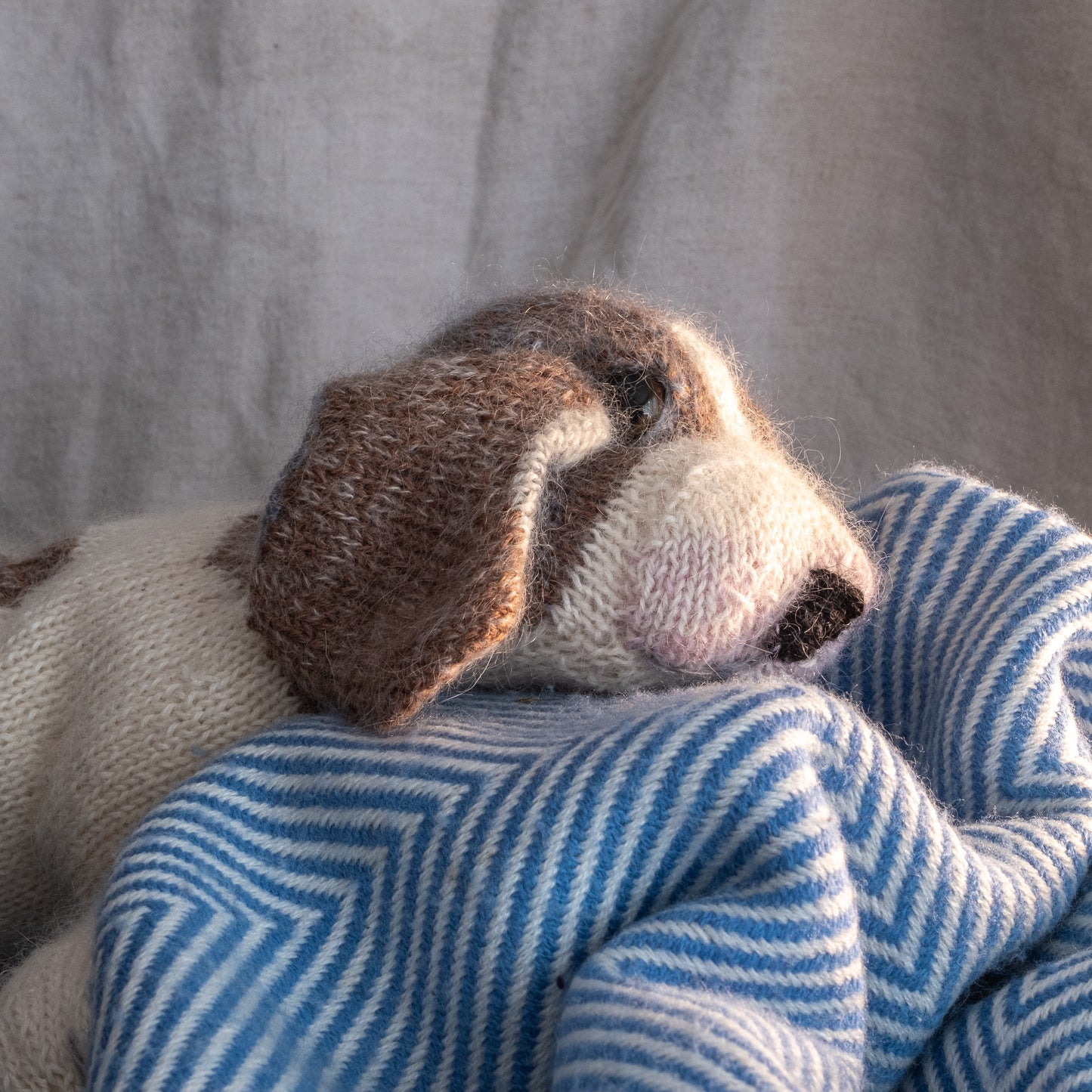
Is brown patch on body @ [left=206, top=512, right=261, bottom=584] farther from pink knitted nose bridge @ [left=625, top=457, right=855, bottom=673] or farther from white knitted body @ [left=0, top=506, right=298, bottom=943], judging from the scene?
pink knitted nose bridge @ [left=625, top=457, right=855, bottom=673]

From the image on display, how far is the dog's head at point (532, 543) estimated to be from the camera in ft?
1.30

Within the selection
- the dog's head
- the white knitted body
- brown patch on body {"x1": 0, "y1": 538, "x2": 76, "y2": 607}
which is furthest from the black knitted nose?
brown patch on body {"x1": 0, "y1": 538, "x2": 76, "y2": 607}

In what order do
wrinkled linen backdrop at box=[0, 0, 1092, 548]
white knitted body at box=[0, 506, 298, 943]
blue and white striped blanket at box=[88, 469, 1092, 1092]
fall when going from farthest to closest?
wrinkled linen backdrop at box=[0, 0, 1092, 548] → white knitted body at box=[0, 506, 298, 943] → blue and white striped blanket at box=[88, 469, 1092, 1092]

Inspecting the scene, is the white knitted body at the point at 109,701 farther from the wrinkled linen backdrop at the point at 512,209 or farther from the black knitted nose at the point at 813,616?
the wrinkled linen backdrop at the point at 512,209

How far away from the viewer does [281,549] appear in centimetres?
43

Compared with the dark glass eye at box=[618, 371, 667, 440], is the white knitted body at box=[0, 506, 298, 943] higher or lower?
lower

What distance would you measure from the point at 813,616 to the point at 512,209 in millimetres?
475

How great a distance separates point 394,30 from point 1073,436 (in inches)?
Answer: 19.8

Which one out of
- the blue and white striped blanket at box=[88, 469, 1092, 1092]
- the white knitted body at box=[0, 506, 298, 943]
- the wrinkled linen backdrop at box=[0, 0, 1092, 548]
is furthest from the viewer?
the wrinkled linen backdrop at box=[0, 0, 1092, 548]

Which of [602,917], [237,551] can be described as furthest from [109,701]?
[602,917]

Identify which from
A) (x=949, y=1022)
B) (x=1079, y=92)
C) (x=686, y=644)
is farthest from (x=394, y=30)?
(x=949, y=1022)

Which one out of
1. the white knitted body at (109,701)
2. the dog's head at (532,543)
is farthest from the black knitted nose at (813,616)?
the white knitted body at (109,701)

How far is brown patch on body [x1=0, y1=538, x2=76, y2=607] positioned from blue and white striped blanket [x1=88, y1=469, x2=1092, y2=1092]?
7.1 inches

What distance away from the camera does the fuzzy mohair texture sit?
40 cm
